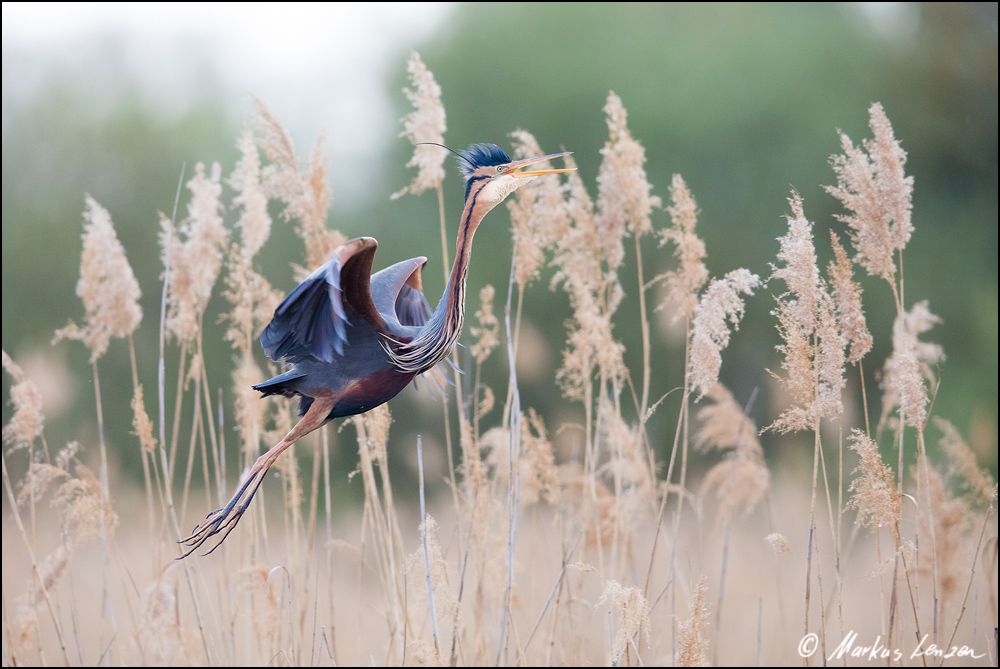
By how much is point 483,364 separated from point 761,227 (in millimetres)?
1168

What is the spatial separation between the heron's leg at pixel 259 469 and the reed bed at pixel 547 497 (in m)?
0.41

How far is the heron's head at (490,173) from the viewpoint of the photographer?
3.17 ft

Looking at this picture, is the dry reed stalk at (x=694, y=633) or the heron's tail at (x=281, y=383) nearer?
the heron's tail at (x=281, y=383)

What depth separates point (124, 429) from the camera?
8.42 feet

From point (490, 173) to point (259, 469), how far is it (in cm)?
51

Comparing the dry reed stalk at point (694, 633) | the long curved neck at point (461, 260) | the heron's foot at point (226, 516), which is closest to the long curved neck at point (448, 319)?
the long curved neck at point (461, 260)

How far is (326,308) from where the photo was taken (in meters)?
0.94

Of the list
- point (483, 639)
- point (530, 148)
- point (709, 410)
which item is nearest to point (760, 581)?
point (709, 410)

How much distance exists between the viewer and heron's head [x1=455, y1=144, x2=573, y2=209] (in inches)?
38.0

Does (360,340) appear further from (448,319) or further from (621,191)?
(621,191)
